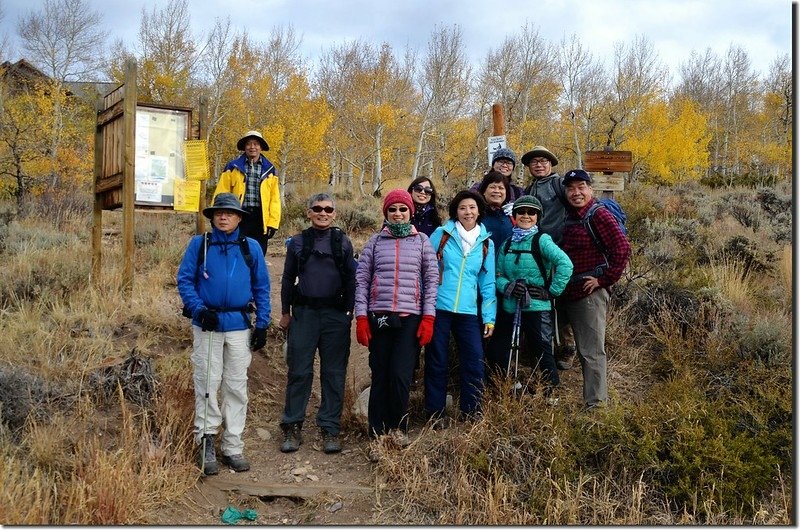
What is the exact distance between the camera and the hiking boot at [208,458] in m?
3.93

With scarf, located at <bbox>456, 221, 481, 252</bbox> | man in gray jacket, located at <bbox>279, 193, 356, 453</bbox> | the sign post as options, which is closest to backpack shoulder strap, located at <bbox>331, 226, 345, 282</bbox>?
man in gray jacket, located at <bbox>279, 193, 356, 453</bbox>

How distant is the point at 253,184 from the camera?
5.97 meters

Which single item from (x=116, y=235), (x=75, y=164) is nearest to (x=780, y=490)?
(x=116, y=235)

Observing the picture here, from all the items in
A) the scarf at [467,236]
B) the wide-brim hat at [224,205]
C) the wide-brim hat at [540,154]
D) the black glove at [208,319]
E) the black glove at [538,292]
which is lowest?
the black glove at [208,319]

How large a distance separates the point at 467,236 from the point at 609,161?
3185 millimetres

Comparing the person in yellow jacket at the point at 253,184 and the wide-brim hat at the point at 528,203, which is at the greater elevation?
the person in yellow jacket at the point at 253,184

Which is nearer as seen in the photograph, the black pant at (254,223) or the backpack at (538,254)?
the backpack at (538,254)

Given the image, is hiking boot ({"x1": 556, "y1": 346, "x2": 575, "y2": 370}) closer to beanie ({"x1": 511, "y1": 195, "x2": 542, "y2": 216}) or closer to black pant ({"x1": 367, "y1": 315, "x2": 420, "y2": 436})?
beanie ({"x1": 511, "y1": 195, "x2": 542, "y2": 216})

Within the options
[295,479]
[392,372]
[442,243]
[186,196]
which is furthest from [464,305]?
[186,196]

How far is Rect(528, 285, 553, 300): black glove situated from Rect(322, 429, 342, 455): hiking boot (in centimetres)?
192

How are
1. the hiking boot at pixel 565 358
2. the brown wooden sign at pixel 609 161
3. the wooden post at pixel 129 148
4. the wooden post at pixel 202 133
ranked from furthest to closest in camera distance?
the wooden post at pixel 202 133, the brown wooden sign at pixel 609 161, the wooden post at pixel 129 148, the hiking boot at pixel 565 358

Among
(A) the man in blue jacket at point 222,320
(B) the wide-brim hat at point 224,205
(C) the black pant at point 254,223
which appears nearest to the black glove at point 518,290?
(A) the man in blue jacket at point 222,320

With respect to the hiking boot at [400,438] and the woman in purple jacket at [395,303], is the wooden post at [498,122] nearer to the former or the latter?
the woman in purple jacket at [395,303]

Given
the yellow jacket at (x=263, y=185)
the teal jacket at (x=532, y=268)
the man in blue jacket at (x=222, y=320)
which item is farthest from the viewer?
the yellow jacket at (x=263, y=185)
